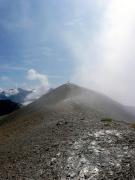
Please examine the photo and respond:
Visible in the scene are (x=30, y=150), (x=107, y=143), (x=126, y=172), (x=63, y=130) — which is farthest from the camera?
(x=63, y=130)

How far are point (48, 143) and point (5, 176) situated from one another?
430 inches

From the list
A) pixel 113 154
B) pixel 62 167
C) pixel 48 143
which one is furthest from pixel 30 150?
pixel 113 154

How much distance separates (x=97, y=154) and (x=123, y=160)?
13.0 feet

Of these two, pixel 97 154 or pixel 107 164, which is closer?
pixel 107 164

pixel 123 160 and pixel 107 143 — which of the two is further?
pixel 107 143

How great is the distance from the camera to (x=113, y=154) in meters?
40.2

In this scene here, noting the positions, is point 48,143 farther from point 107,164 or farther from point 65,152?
point 107,164

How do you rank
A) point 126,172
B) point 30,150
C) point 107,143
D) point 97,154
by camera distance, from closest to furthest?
1. point 126,172
2. point 97,154
3. point 107,143
4. point 30,150

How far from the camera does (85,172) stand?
119 ft

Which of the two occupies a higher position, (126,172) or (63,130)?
(63,130)

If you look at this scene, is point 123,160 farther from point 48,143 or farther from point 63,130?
point 63,130

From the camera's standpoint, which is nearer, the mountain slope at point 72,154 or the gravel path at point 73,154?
the gravel path at point 73,154

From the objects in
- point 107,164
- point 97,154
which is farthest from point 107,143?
point 107,164

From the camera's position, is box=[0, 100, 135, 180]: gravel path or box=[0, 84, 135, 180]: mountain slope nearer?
box=[0, 100, 135, 180]: gravel path
